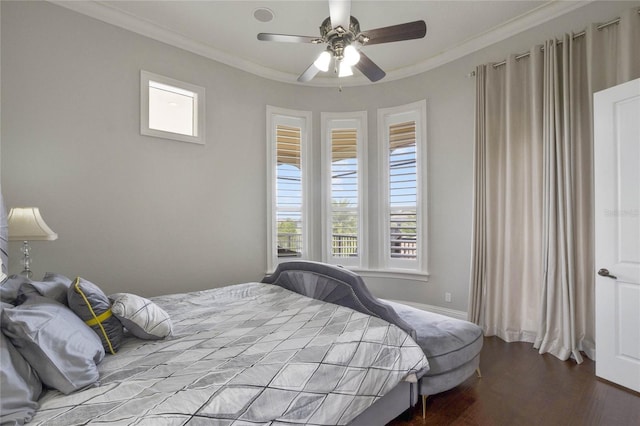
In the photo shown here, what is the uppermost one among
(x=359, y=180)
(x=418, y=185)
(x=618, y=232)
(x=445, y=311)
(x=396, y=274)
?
(x=359, y=180)

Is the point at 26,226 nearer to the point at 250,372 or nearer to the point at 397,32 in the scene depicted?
the point at 250,372

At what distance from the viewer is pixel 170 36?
10.4 feet

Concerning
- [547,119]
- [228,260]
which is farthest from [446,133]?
[228,260]

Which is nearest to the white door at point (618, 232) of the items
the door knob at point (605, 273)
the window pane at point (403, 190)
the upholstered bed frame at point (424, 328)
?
the door knob at point (605, 273)

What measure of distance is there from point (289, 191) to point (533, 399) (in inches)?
128

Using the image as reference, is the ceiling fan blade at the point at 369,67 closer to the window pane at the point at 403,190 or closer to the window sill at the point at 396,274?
the window pane at the point at 403,190

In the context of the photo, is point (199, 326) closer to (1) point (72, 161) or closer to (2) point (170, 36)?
(1) point (72, 161)

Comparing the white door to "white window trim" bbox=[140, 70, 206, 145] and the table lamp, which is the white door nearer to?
"white window trim" bbox=[140, 70, 206, 145]

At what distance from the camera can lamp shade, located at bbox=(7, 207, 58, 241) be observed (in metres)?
2.11

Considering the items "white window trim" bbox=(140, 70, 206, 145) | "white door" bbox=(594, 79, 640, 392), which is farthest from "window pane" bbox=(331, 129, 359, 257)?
"white door" bbox=(594, 79, 640, 392)

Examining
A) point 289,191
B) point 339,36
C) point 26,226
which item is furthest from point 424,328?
point 26,226

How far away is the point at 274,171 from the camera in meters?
4.00

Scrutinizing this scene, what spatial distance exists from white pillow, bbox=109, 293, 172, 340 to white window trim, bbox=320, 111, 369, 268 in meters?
2.74

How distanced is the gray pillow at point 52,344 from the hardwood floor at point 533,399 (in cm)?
173
